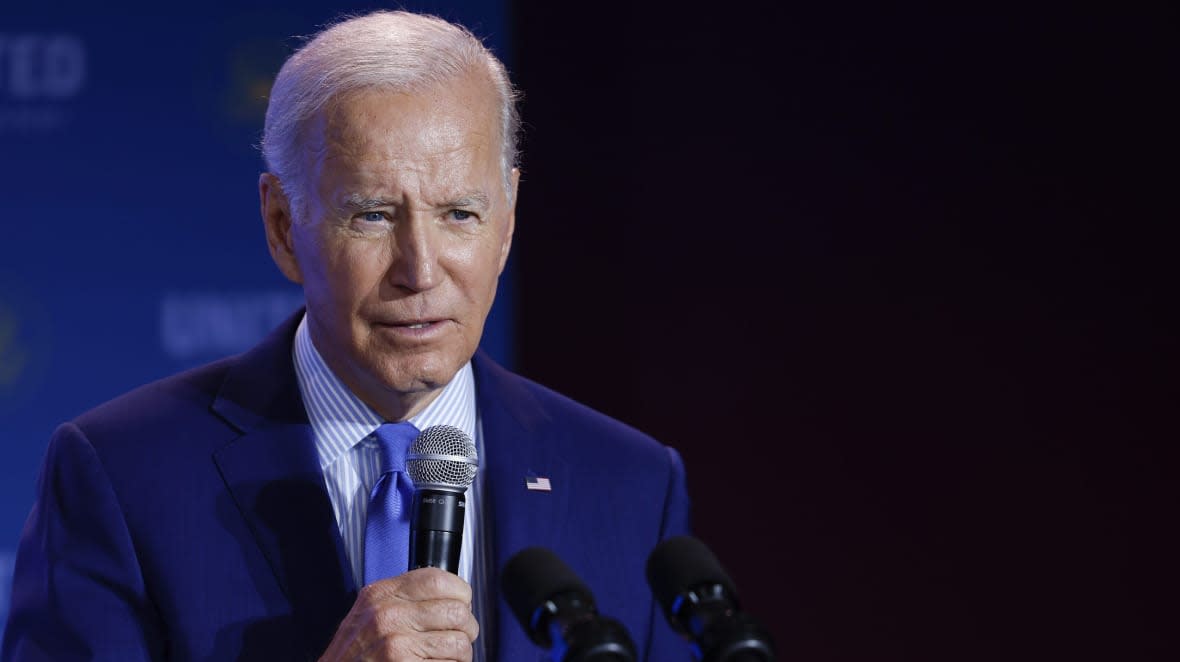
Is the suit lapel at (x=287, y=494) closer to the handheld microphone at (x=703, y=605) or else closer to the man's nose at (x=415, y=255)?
the man's nose at (x=415, y=255)

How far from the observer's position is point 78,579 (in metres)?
1.75

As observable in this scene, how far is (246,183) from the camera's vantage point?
3674mm

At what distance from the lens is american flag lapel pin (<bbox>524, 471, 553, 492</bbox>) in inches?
79.4

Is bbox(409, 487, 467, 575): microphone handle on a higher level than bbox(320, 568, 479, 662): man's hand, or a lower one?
higher

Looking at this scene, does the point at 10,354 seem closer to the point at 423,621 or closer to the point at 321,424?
the point at 321,424

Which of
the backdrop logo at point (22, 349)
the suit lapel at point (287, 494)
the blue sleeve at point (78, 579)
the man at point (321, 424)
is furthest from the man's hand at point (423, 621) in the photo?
the backdrop logo at point (22, 349)

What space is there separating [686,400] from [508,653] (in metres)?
2.40

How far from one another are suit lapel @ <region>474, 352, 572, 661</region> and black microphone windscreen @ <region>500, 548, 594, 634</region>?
0.53 metres

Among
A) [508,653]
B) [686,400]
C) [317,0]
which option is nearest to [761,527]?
[686,400]

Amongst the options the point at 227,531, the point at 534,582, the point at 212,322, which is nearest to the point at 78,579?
the point at 227,531

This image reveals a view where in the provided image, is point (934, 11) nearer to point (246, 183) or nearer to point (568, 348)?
point (568, 348)

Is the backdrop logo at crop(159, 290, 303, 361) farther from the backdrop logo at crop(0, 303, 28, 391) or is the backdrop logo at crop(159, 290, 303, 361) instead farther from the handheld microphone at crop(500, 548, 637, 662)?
the handheld microphone at crop(500, 548, 637, 662)

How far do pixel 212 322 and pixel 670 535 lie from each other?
1930 mm

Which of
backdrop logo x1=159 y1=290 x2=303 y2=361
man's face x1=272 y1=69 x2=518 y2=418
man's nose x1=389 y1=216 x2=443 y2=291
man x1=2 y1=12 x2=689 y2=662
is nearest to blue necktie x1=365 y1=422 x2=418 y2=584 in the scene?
man x1=2 y1=12 x2=689 y2=662
